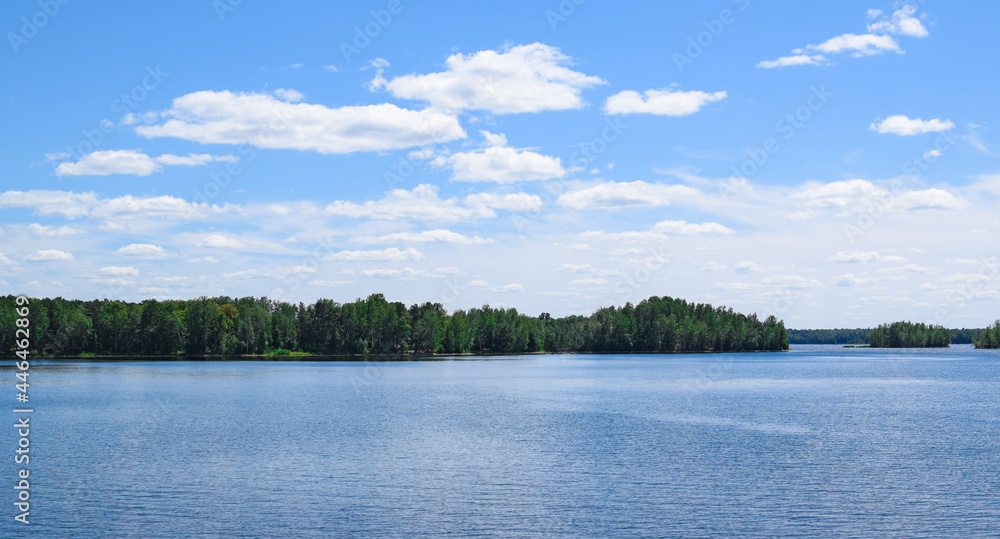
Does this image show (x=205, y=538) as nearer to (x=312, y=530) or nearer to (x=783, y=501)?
(x=312, y=530)

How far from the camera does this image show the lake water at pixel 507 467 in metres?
29.2

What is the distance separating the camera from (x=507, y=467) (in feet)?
130

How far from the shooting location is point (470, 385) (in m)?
99.6

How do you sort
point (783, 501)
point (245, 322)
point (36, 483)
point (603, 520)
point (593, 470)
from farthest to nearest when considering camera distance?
point (245, 322) < point (593, 470) < point (36, 483) < point (783, 501) < point (603, 520)

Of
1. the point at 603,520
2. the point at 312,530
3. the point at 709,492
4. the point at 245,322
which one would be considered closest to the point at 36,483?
the point at 312,530

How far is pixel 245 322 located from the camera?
195 metres

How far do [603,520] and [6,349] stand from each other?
18970 cm

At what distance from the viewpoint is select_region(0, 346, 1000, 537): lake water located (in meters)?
29.2

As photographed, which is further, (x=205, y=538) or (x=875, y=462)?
(x=875, y=462)

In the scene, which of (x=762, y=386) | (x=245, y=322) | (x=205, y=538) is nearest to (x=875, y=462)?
(x=205, y=538)

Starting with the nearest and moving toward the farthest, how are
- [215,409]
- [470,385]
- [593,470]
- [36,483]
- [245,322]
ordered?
1. [36,483]
2. [593,470]
3. [215,409]
4. [470,385]
5. [245,322]

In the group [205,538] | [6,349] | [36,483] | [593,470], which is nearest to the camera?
[205,538]

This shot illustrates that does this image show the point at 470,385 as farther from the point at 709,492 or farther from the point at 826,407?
the point at 709,492

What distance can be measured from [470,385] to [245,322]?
11432cm
